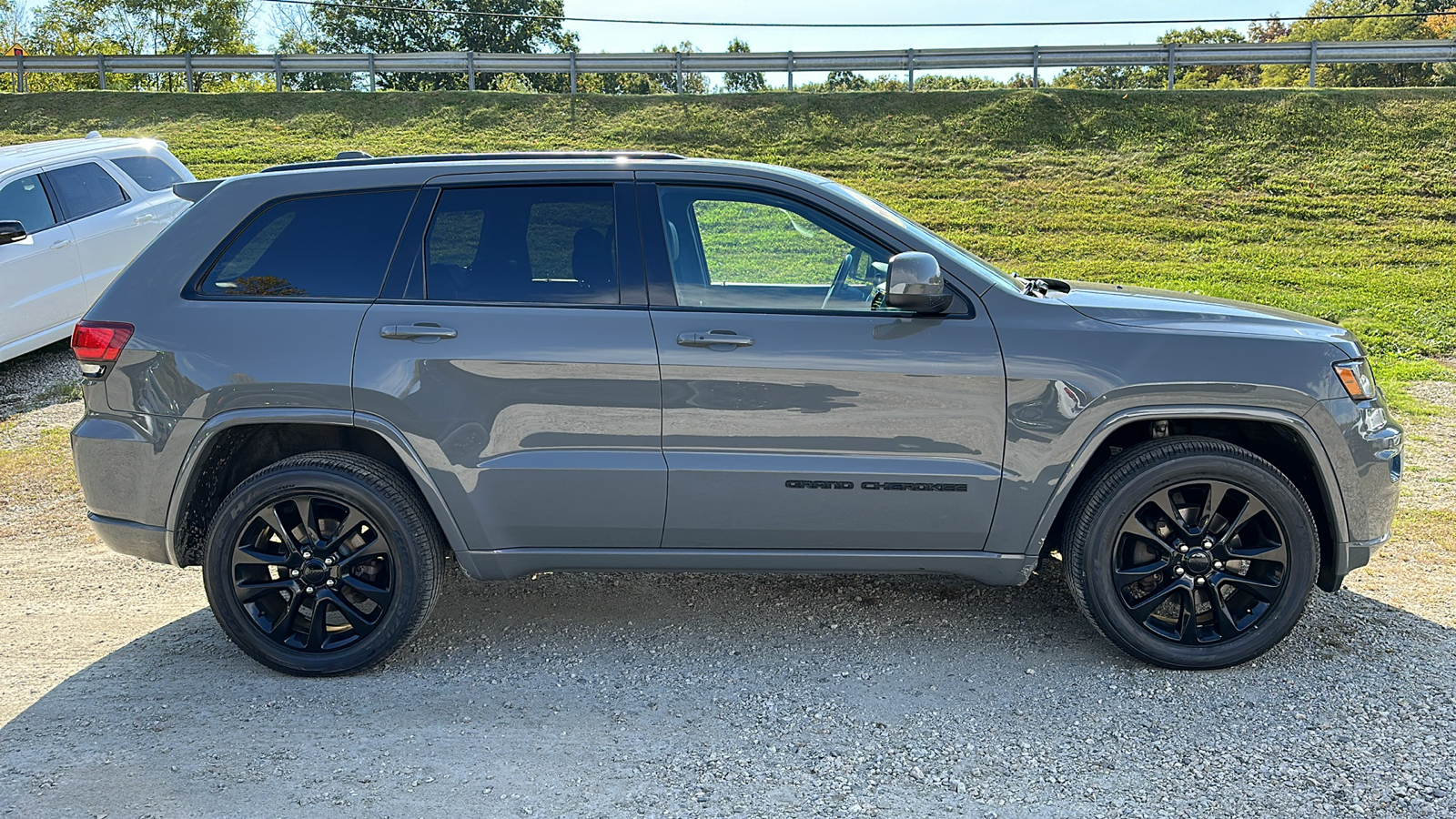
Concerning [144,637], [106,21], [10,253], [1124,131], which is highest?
[106,21]

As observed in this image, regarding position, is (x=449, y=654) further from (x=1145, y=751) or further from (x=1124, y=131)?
(x=1124, y=131)

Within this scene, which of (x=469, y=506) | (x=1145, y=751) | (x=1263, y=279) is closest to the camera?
(x=1145, y=751)

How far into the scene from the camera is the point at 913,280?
153 inches

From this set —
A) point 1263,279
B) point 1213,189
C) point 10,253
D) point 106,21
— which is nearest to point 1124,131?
point 1213,189

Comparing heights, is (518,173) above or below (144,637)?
above

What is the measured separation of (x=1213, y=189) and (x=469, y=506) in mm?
15808

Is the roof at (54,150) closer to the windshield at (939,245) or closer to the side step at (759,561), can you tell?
the side step at (759,561)

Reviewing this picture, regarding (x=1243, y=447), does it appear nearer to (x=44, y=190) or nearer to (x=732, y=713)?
(x=732, y=713)

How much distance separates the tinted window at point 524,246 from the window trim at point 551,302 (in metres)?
0.02

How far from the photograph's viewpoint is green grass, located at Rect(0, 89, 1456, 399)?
543 inches

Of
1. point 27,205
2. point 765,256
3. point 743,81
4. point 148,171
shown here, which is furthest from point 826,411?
point 743,81

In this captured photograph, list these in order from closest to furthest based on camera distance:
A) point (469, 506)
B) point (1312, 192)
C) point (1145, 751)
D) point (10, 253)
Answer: point (1145, 751), point (469, 506), point (10, 253), point (1312, 192)

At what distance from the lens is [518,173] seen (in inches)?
170

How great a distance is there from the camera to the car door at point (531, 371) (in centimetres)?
409
